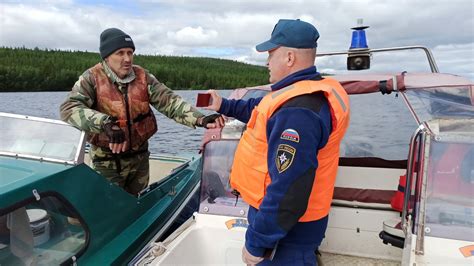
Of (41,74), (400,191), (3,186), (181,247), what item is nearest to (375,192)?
(400,191)

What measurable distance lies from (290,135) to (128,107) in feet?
5.69

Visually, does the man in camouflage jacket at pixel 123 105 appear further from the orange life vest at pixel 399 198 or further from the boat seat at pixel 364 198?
the orange life vest at pixel 399 198

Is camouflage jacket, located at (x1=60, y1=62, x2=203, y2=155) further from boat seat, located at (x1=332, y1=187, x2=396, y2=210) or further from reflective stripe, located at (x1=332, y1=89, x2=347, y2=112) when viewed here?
reflective stripe, located at (x1=332, y1=89, x2=347, y2=112)

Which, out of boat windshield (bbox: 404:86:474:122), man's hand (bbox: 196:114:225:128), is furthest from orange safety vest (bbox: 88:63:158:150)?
boat windshield (bbox: 404:86:474:122)

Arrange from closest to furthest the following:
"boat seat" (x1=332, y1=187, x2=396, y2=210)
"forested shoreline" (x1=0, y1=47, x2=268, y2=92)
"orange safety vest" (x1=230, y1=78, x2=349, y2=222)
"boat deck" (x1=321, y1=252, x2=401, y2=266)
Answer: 1. "orange safety vest" (x1=230, y1=78, x2=349, y2=222)
2. "boat deck" (x1=321, y1=252, x2=401, y2=266)
3. "boat seat" (x1=332, y1=187, x2=396, y2=210)
4. "forested shoreline" (x1=0, y1=47, x2=268, y2=92)

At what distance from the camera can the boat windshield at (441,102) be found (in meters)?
2.32

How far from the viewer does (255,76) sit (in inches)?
1145

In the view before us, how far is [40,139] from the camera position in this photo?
7.59 feet

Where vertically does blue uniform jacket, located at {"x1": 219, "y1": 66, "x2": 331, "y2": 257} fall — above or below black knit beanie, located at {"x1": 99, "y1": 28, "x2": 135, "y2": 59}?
below

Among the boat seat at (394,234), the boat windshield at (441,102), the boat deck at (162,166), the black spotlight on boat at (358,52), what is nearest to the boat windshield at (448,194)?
the boat seat at (394,234)

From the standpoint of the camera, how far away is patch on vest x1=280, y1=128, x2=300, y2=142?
1368mm

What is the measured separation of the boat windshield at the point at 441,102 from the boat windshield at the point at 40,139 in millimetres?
1971

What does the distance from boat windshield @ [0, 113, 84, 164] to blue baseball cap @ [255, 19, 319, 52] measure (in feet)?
4.24

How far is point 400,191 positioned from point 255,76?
2692 cm
